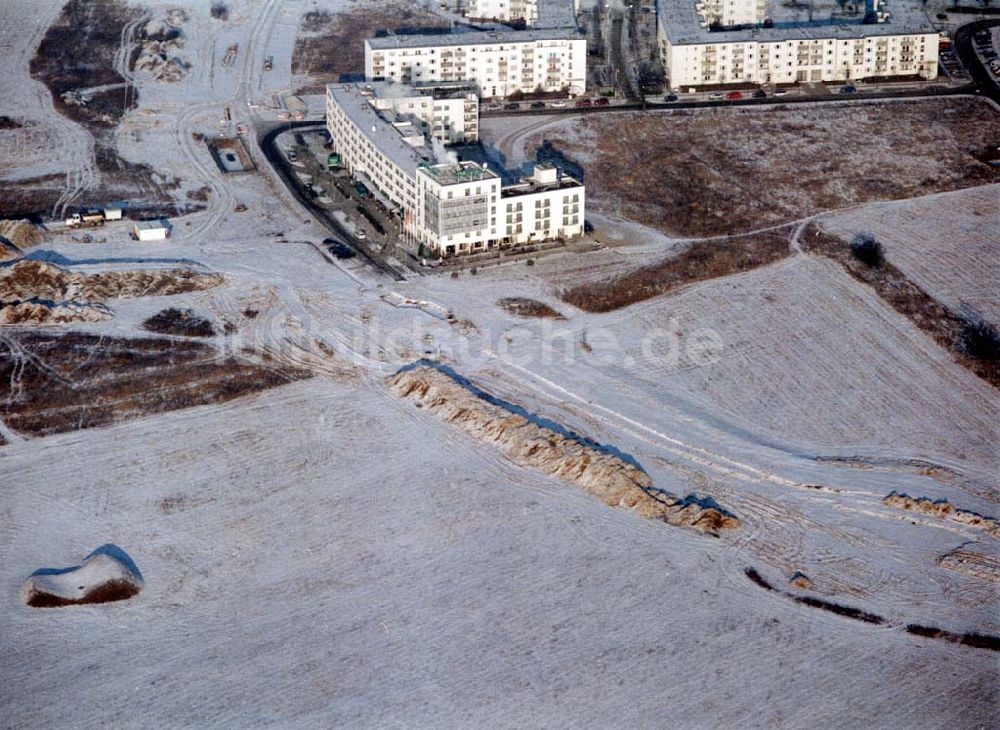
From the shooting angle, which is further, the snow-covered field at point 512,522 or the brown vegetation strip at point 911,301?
the brown vegetation strip at point 911,301

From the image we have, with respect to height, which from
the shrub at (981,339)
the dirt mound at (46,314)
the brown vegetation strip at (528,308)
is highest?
the dirt mound at (46,314)

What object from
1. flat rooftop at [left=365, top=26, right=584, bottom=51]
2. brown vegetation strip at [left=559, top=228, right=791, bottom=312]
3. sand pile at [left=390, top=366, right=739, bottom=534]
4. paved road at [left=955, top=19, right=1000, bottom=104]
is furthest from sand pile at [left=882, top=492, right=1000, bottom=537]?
flat rooftop at [left=365, top=26, right=584, bottom=51]

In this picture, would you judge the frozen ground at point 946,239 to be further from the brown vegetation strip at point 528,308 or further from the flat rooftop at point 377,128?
the flat rooftop at point 377,128

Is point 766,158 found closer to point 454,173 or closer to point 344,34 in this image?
point 454,173

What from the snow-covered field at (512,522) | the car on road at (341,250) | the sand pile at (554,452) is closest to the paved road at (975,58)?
the snow-covered field at (512,522)

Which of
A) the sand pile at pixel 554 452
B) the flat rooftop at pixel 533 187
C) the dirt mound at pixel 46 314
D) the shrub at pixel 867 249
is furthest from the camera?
the flat rooftop at pixel 533 187

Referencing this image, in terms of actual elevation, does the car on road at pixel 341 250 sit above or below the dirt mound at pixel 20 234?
below

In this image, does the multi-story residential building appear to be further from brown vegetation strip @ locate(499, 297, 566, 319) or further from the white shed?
the white shed

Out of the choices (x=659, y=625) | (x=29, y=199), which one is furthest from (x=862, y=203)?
(x=29, y=199)
